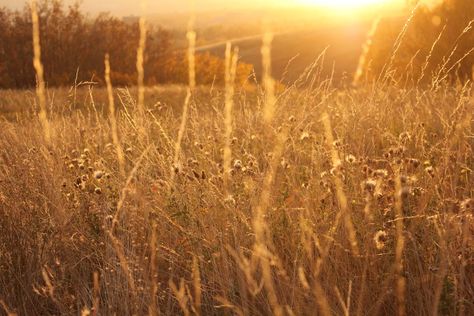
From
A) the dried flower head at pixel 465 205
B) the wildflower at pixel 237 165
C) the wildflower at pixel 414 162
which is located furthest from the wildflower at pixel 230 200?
the dried flower head at pixel 465 205

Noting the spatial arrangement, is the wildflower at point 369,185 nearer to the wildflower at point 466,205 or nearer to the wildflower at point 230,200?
the wildflower at point 466,205

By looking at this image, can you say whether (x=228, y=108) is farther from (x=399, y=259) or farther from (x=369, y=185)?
(x=399, y=259)

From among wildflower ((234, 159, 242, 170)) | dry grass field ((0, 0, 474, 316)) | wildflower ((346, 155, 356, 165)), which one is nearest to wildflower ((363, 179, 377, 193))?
dry grass field ((0, 0, 474, 316))

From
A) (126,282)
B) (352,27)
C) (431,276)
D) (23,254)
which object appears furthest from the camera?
(352,27)

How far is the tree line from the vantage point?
63.6 ft

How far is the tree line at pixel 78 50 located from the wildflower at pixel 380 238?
54.1 ft

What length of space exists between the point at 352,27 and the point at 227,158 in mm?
41440

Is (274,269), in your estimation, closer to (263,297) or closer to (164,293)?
(263,297)

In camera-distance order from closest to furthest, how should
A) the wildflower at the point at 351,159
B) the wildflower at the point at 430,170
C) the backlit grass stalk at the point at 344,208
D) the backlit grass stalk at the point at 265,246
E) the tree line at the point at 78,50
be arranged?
1. the backlit grass stalk at the point at 265,246
2. the backlit grass stalk at the point at 344,208
3. the wildflower at the point at 430,170
4. the wildflower at the point at 351,159
5. the tree line at the point at 78,50

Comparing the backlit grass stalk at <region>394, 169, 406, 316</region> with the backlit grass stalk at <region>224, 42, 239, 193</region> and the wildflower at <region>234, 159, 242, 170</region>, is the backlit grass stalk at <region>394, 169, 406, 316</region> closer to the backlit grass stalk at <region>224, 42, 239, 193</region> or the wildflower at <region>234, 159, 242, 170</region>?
the backlit grass stalk at <region>224, 42, 239, 193</region>

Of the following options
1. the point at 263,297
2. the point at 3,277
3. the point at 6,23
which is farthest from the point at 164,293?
the point at 6,23

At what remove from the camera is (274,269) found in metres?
2.53

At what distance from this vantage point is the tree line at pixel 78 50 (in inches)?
763

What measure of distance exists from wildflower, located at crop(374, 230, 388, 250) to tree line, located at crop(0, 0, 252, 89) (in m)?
16.5
